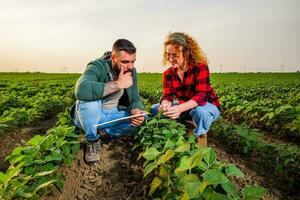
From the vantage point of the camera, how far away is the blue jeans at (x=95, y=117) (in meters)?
3.97

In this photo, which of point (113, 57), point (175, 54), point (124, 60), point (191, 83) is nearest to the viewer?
point (124, 60)

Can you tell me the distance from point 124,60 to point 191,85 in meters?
0.98

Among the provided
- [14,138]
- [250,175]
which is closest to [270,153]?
[250,175]

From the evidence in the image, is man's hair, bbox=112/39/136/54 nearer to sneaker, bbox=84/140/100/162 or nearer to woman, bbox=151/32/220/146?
woman, bbox=151/32/220/146

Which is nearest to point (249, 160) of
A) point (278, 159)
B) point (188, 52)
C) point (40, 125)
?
point (278, 159)

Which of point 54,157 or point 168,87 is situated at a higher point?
point 168,87

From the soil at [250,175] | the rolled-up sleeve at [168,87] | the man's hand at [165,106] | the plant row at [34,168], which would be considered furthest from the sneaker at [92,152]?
the soil at [250,175]

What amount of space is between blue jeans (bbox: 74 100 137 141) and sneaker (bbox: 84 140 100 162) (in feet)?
0.20

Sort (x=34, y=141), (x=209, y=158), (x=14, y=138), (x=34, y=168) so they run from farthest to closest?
(x=14, y=138)
(x=34, y=141)
(x=34, y=168)
(x=209, y=158)

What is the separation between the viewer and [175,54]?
13.8ft

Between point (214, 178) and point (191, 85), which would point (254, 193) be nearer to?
point (214, 178)

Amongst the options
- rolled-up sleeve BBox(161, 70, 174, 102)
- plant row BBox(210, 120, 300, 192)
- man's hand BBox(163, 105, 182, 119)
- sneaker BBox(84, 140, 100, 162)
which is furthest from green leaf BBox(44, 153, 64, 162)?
plant row BBox(210, 120, 300, 192)

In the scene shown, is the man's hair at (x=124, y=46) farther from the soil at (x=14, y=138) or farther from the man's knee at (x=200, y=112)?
the soil at (x=14, y=138)

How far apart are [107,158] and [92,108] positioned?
2.10 ft
